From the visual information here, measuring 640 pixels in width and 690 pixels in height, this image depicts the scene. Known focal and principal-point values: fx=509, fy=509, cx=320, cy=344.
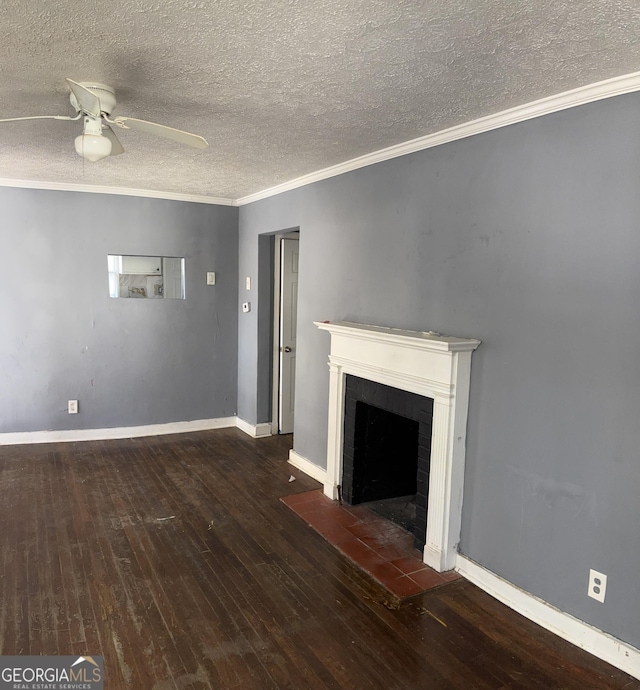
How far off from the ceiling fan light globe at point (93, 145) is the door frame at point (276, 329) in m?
2.97

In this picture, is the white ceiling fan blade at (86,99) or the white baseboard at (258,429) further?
the white baseboard at (258,429)

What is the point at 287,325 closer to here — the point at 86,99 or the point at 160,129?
the point at 160,129

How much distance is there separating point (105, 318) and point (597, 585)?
460 cm

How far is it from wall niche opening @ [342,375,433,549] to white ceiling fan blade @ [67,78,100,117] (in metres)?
2.22

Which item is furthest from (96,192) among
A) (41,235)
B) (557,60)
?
(557,60)

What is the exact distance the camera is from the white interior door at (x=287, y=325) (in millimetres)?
5312

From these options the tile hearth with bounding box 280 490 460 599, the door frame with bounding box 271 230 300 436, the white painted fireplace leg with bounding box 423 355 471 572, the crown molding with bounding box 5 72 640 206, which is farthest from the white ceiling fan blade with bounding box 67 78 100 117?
the door frame with bounding box 271 230 300 436

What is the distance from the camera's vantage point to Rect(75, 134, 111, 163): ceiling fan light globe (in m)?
2.22

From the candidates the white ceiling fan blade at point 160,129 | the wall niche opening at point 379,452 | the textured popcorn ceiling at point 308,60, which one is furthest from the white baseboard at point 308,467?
the white ceiling fan blade at point 160,129

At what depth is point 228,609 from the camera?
100.0 inches

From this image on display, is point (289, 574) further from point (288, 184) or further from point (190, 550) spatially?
point (288, 184)

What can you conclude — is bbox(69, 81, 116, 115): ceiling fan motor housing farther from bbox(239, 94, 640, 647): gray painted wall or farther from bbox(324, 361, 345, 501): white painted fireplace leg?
bbox(324, 361, 345, 501): white painted fireplace leg

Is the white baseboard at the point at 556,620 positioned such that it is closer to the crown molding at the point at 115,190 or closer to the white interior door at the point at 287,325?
the white interior door at the point at 287,325

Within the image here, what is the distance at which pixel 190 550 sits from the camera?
309 cm
